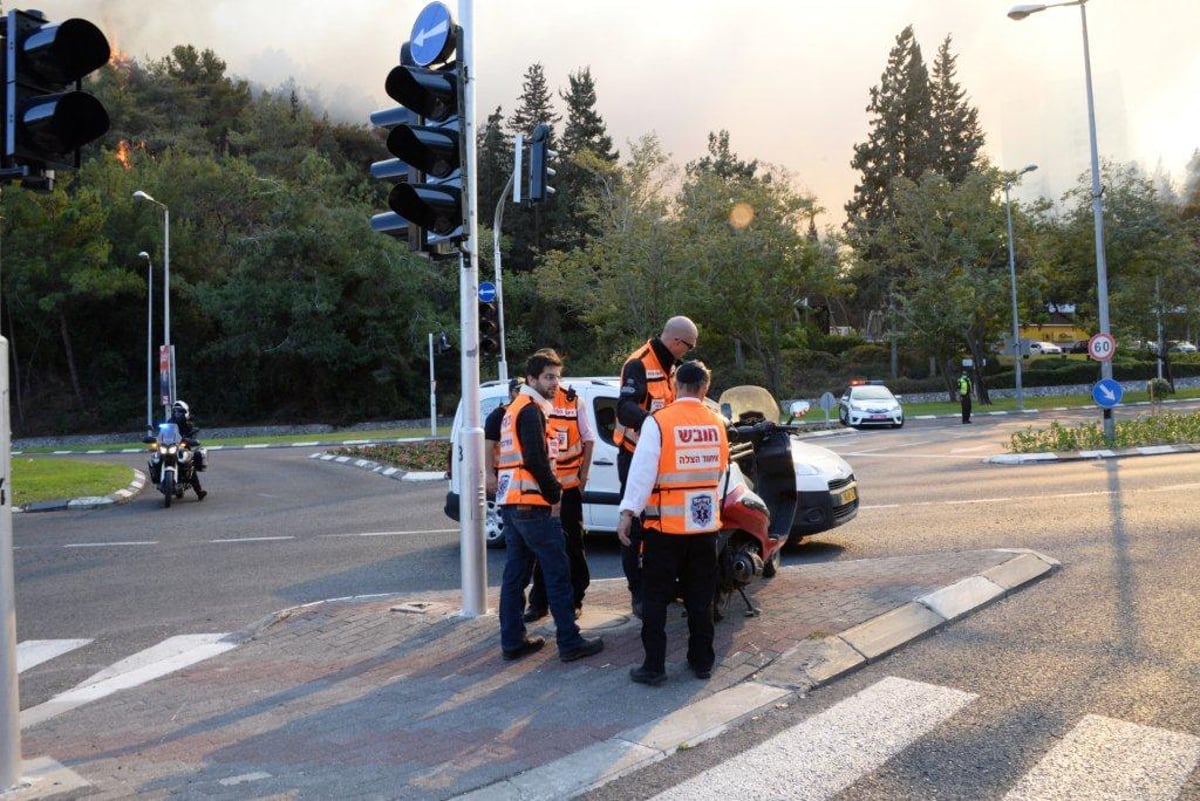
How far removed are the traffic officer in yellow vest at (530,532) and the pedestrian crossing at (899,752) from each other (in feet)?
5.16

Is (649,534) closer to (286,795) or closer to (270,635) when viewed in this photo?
(286,795)

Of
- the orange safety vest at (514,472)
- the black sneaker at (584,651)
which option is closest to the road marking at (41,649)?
the orange safety vest at (514,472)

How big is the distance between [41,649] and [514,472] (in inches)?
157

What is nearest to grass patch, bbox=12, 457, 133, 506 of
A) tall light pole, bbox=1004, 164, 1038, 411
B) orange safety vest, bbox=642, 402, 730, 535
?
orange safety vest, bbox=642, 402, 730, 535

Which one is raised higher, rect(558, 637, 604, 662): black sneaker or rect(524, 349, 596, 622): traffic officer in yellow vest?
rect(524, 349, 596, 622): traffic officer in yellow vest

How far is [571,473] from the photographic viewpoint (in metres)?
6.48

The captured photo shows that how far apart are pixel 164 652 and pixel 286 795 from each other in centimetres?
334

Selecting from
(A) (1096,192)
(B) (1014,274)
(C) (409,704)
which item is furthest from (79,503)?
(B) (1014,274)

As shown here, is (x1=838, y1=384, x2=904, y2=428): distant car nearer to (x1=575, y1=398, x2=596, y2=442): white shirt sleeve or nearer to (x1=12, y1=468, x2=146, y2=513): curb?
(x1=12, y1=468, x2=146, y2=513): curb

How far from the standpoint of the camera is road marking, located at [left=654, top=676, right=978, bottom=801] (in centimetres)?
391

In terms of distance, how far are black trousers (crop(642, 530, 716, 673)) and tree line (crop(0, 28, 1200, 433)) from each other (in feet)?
106

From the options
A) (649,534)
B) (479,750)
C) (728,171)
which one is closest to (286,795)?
(479,750)

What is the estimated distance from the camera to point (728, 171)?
244 ft

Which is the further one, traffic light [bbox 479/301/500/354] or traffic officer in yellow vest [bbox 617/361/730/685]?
traffic light [bbox 479/301/500/354]
